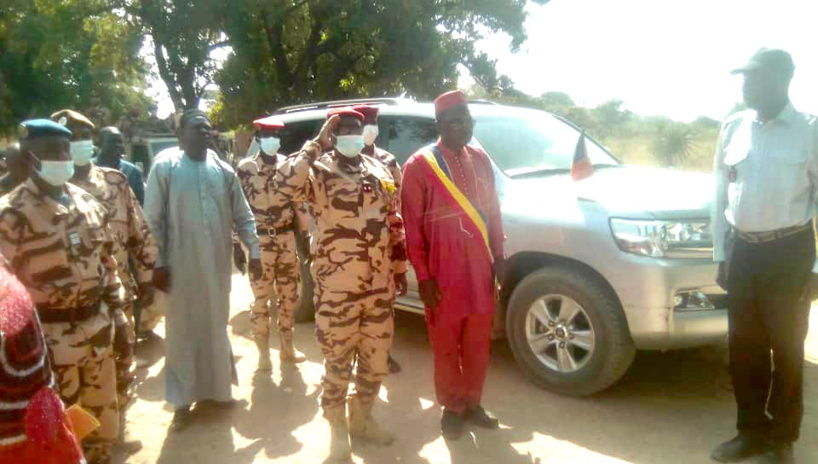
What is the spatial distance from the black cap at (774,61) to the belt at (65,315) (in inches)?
136

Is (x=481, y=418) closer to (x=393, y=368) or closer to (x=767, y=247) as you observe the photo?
(x=393, y=368)

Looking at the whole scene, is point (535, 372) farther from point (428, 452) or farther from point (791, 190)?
point (791, 190)

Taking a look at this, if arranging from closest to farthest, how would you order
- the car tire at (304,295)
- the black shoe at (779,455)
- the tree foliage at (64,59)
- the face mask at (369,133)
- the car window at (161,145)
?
the black shoe at (779,455), the face mask at (369,133), the car tire at (304,295), the car window at (161,145), the tree foliage at (64,59)

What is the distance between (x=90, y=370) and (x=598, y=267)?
9.42 ft

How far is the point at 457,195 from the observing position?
12.8ft

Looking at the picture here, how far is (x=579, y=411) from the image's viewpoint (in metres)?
4.25

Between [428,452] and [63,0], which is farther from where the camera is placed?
[63,0]

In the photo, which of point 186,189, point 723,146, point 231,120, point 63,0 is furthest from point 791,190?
point 63,0

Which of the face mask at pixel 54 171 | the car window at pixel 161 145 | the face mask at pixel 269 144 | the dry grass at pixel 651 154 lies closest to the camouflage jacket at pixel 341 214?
the face mask at pixel 54 171

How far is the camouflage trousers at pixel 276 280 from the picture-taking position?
520 centimetres

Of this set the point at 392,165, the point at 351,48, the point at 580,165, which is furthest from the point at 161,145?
the point at 580,165

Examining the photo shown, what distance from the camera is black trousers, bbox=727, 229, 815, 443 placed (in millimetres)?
3418

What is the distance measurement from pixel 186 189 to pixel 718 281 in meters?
3.15

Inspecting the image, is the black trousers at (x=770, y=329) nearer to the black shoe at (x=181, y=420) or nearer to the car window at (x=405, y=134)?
the car window at (x=405, y=134)
